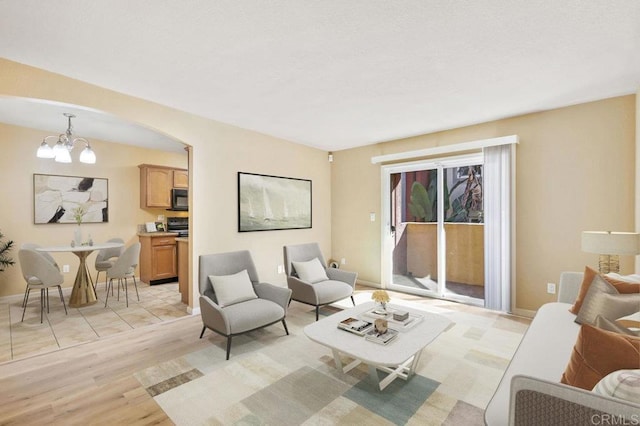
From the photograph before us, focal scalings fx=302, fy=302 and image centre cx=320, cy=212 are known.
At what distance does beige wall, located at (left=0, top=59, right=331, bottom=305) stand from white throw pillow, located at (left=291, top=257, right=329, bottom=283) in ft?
3.31

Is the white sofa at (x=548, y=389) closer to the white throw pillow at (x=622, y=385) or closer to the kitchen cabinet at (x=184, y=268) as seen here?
the white throw pillow at (x=622, y=385)

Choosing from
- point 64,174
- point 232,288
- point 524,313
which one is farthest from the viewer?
point 64,174

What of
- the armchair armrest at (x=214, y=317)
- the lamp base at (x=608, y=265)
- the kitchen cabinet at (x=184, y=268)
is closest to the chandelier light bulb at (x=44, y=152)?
the kitchen cabinet at (x=184, y=268)

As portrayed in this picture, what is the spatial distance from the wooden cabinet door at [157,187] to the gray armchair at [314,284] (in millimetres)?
3223

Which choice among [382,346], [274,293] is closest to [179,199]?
[274,293]

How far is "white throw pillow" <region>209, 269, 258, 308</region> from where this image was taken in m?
3.08

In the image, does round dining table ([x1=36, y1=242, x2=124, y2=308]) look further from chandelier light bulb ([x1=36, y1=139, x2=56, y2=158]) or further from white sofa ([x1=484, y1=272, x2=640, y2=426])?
white sofa ([x1=484, y1=272, x2=640, y2=426])

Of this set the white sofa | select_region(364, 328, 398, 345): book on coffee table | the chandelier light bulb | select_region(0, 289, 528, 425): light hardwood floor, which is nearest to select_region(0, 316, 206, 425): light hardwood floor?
select_region(0, 289, 528, 425): light hardwood floor

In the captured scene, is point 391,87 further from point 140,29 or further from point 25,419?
point 25,419

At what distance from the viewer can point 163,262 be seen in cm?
565

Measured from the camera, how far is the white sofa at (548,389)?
967mm

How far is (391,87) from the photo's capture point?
308cm

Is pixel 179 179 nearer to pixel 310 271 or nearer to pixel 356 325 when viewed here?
pixel 310 271

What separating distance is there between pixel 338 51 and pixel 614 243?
284 centimetres
